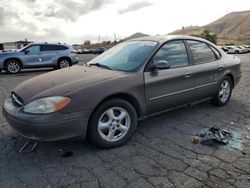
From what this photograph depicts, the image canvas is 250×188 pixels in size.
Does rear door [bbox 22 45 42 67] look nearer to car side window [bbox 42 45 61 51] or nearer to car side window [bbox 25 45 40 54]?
car side window [bbox 25 45 40 54]

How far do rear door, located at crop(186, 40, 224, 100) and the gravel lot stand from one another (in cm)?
82

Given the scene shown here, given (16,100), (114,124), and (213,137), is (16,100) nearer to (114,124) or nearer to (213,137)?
(114,124)

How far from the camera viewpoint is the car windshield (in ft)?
12.9

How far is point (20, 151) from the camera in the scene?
11.4 ft

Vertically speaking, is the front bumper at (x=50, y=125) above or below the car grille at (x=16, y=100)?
below

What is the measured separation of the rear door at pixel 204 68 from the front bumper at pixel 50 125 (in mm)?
2338

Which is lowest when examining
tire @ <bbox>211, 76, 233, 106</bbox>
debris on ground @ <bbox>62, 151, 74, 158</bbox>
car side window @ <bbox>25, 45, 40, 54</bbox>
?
debris on ground @ <bbox>62, 151, 74, 158</bbox>

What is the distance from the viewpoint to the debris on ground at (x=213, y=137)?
362 centimetres

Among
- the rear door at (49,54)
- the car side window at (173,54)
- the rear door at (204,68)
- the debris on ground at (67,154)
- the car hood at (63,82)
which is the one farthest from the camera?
the rear door at (49,54)

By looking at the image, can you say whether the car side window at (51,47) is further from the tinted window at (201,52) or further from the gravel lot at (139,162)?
the tinted window at (201,52)

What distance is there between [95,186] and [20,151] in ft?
4.54

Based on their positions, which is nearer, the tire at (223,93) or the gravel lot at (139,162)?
the gravel lot at (139,162)

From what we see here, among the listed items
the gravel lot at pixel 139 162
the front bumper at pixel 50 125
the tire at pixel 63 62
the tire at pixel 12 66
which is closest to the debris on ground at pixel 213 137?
the gravel lot at pixel 139 162

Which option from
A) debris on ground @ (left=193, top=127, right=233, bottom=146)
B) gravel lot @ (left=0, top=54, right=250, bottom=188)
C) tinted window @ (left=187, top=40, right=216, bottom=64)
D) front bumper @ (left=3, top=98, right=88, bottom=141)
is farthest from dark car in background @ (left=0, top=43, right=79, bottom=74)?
debris on ground @ (left=193, top=127, right=233, bottom=146)
